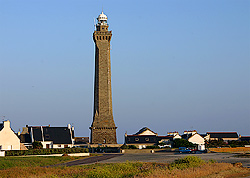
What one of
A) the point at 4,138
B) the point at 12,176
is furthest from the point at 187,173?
the point at 4,138

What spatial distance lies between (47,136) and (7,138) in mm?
17624

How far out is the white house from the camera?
259 ft

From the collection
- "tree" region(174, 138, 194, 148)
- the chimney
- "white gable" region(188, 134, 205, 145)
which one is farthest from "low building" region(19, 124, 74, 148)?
"white gable" region(188, 134, 205, 145)

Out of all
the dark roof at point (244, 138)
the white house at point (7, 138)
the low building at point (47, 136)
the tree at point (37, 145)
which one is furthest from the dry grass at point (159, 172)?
the dark roof at point (244, 138)

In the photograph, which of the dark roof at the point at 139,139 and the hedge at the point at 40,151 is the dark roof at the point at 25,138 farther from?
the dark roof at the point at 139,139

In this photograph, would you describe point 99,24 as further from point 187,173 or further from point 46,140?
point 187,173

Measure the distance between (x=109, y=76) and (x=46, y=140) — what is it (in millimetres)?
22033

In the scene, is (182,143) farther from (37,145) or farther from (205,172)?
(205,172)

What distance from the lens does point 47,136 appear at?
315ft

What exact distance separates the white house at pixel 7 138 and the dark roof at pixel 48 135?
46.6 feet

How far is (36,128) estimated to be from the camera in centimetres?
9638

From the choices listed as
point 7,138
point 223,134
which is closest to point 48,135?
point 7,138

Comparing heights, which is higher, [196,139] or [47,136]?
[47,136]

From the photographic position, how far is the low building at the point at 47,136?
94562mm
